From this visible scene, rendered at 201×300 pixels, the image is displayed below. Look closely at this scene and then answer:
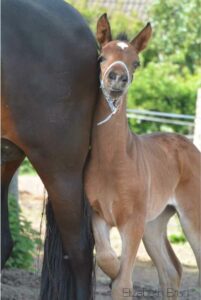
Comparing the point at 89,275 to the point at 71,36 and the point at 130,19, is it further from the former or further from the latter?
the point at 130,19

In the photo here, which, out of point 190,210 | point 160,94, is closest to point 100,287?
point 190,210

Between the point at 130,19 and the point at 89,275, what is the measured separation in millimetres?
13730

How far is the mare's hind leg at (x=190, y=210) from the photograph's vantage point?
500 cm

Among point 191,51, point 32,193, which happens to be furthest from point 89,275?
Answer: point 191,51

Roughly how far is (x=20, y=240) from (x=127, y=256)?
92.2 inches

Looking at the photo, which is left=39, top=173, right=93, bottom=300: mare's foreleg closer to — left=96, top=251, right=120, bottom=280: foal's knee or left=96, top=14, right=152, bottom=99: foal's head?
left=96, top=251, right=120, bottom=280: foal's knee

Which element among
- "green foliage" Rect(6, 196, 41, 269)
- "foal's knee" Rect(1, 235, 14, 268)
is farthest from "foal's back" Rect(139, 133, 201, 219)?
"green foliage" Rect(6, 196, 41, 269)

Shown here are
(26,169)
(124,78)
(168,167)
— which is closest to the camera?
(124,78)

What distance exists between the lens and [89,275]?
4520 millimetres

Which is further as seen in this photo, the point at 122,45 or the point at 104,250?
the point at 104,250

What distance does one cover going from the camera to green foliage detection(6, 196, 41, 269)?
650 cm

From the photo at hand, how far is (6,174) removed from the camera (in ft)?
15.1

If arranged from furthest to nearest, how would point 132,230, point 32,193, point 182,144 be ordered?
point 32,193
point 182,144
point 132,230

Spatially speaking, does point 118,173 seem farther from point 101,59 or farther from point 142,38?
point 142,38
